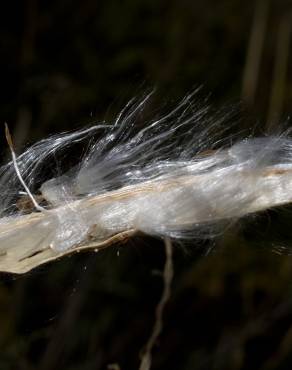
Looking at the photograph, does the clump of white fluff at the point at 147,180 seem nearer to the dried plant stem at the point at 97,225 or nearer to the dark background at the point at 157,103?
the dried plant stem at the point at 97,225

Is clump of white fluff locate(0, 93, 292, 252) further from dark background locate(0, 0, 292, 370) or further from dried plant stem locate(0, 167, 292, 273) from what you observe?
dark background locate(0, 0, 292, 370)

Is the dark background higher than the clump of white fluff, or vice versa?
the clump of white fluff

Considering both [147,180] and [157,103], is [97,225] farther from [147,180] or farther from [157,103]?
[157,103]

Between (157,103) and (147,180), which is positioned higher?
(147,180)

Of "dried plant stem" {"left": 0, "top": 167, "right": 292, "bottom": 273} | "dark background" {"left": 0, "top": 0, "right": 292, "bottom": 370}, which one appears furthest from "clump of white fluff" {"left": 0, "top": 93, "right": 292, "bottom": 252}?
"dark background" {"left": 0, "top": 0, "right": 292, "bottom": 370}

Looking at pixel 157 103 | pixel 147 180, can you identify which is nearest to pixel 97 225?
pixel 147 180

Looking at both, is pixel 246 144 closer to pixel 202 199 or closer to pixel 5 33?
pixel 202 199

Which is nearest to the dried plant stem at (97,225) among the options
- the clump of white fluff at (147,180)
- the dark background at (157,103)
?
the clump of white fluff at (147,180)
